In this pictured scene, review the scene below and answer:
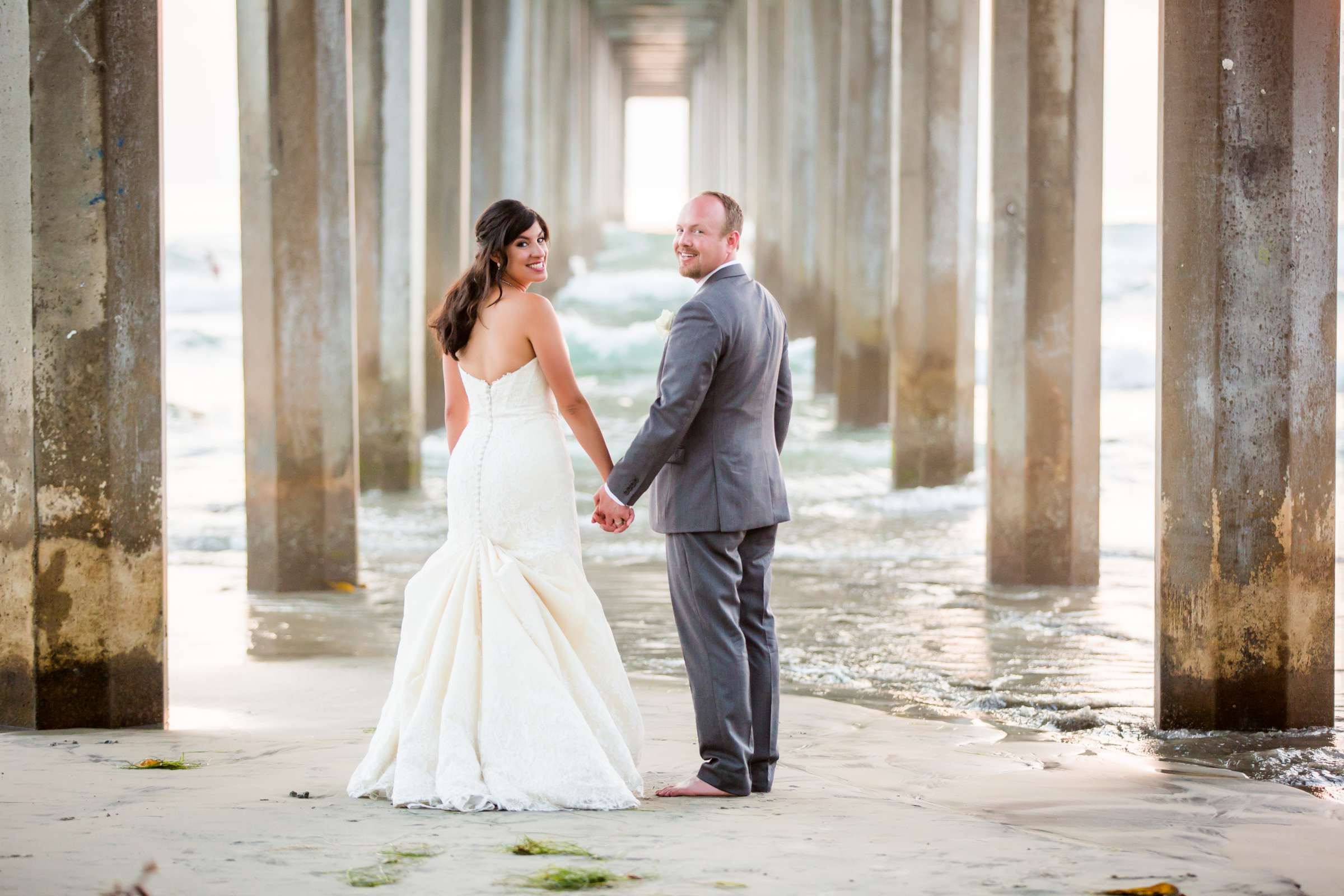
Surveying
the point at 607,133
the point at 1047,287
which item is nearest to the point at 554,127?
the point at 607,133

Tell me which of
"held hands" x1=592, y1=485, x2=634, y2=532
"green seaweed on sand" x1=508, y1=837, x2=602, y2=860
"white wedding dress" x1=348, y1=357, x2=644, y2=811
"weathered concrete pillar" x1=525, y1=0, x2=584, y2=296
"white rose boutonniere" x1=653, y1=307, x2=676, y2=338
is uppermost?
"weathered concrete pillar" x1=525, y1=0, x2=584, y2=296

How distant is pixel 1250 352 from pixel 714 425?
1.92 metres

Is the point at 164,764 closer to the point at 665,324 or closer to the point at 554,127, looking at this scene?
the point at 665,324

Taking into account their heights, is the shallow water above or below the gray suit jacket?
below

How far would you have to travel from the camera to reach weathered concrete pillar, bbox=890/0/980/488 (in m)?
11.7

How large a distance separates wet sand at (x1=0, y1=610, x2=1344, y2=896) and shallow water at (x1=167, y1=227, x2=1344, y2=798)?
1.65ft

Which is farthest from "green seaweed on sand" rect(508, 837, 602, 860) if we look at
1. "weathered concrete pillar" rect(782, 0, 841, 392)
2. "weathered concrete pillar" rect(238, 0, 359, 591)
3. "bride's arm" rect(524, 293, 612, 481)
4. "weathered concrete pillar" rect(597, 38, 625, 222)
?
"weathered concrete pillar" rect(597, 38, 625, 222)

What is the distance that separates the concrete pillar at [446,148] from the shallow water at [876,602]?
1988 mm

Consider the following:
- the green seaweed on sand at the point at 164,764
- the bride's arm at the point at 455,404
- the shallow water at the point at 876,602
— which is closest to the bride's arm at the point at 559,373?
the bride's arm at the point at 455,404

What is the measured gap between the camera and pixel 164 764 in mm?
4043

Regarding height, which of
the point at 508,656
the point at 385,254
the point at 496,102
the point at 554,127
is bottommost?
the point at 508,656

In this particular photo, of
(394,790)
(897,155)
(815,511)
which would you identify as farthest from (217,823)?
(897,155)

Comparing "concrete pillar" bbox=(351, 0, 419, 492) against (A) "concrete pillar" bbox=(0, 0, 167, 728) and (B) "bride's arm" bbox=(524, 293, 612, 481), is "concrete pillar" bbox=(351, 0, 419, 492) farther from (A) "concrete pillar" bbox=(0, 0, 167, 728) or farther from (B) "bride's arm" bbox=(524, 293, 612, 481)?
(B) "bride's arm" bbox=(524, 293, 612, 481)

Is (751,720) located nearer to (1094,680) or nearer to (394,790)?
(394,790)
